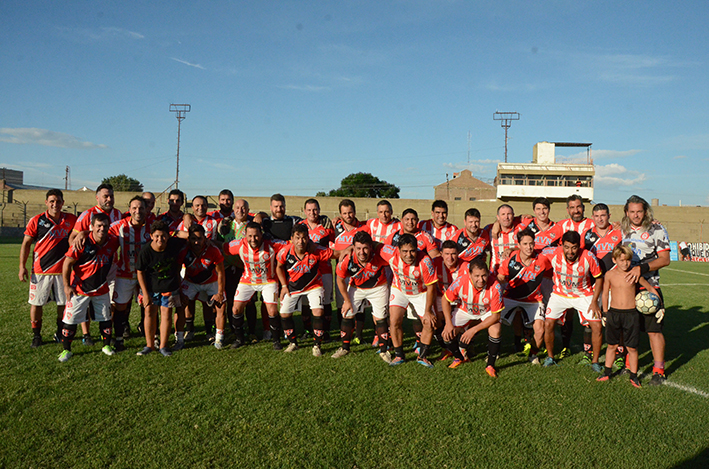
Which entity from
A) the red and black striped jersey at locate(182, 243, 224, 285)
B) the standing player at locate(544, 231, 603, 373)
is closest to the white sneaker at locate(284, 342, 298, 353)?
the red and black striped jersey at locate(182, 243, 224, 285)

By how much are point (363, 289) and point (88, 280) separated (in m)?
3.29

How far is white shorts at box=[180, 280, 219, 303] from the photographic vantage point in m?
5.67

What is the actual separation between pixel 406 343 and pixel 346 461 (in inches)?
123

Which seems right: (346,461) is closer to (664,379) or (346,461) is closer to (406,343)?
(406,343)

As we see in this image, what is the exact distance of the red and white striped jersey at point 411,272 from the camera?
5.05m

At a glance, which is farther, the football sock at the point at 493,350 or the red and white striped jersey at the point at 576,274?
the red and white striped jersey at the point at 576,274

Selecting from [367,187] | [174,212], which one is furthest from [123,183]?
[174,212]

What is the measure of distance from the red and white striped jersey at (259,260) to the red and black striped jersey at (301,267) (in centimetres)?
14

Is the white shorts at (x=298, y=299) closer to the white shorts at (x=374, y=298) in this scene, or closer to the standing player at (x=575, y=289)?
the white shorts at (x=374, y=298)

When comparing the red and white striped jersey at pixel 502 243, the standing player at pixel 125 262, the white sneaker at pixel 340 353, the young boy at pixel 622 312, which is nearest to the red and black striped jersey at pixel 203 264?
the standing player at pixel 125 262

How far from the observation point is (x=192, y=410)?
379cm

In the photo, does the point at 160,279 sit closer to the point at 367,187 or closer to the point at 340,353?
the point at 340,353

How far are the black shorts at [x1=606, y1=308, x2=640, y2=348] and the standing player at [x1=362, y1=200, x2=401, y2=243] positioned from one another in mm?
2789

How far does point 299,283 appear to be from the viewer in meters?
5.54
